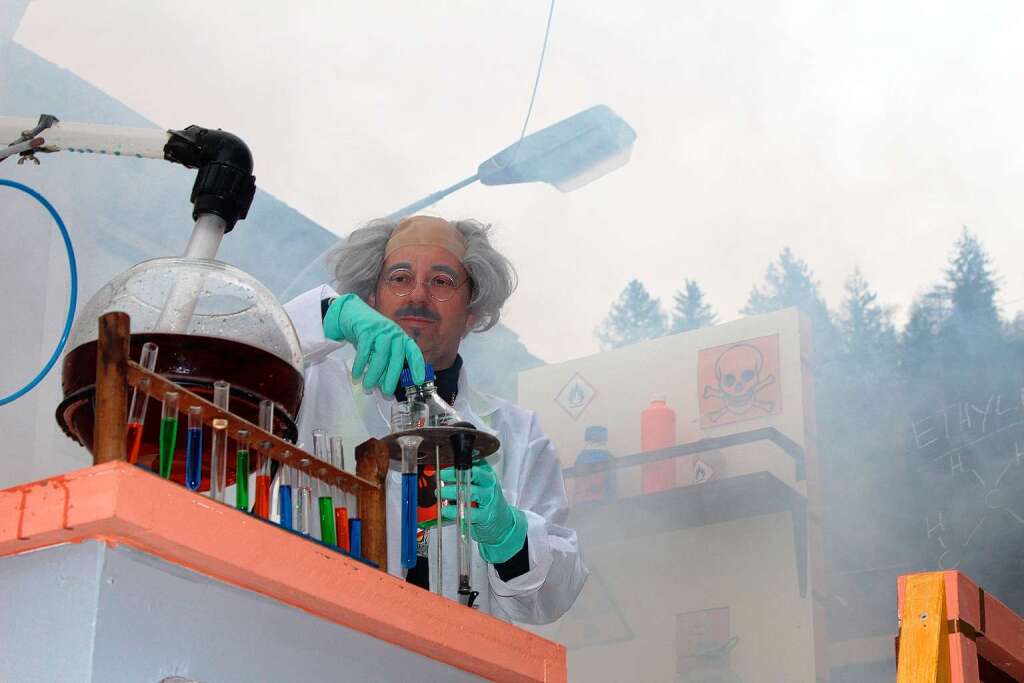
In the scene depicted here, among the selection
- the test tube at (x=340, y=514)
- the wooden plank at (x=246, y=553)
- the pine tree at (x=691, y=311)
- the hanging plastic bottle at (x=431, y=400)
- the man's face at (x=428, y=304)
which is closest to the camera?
the wooden plank at (x=246, y=553)

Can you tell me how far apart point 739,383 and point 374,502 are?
201cm

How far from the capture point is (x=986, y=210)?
2922 mm

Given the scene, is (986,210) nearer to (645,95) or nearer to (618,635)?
(645,95)

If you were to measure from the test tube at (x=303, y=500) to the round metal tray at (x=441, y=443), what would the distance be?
0.34ft

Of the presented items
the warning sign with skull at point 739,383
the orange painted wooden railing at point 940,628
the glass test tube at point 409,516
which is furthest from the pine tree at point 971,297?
the glass test tube at point 409,516

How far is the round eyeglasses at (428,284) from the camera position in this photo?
2014 mm

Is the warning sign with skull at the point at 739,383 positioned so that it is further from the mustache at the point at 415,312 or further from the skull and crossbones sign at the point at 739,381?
the mustache at the point at 415,312

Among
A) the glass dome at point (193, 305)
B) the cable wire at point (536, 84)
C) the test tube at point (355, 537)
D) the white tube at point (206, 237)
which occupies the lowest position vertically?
the test tube at point (355, 537)

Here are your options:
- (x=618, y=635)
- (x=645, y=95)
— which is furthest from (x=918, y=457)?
(x=645, y=95)

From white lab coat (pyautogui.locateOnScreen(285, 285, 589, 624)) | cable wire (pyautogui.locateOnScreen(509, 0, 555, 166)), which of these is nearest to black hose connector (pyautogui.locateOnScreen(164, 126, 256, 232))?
white lab coat (pyautogui.locateOnScreen(285, 285, 589, 624))

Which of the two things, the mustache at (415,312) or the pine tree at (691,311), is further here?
the pine tree at (691,311)

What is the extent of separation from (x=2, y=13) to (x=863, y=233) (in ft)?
6.53

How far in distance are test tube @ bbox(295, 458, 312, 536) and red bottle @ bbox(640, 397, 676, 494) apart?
6.61 feet

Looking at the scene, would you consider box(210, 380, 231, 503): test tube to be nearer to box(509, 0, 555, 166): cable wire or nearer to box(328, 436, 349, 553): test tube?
box(328, 436, 349, 553): test tube
